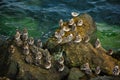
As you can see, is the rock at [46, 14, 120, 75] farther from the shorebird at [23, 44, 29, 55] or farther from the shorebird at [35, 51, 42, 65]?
the shorebird at [23, 44, 29, 55]

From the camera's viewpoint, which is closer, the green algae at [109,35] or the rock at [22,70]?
the rock at [22,70]

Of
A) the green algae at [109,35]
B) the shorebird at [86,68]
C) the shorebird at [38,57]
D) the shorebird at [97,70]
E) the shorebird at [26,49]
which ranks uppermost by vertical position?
the shorebird at [26,49]

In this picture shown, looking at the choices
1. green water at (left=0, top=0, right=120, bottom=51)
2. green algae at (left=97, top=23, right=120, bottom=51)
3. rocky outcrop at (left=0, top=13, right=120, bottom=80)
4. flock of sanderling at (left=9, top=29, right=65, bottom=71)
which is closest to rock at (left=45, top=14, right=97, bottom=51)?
rocky outcrop at (left=0, top=13, right=120, bottom=80)

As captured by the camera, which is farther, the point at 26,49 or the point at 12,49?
the point at 26,49

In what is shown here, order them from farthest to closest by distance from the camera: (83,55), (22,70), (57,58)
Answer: (83,55) → (57,58) → (22,70)

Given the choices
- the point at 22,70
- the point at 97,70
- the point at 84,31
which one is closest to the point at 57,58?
the point at 97,70

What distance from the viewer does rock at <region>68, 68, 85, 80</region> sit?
11.8 meters

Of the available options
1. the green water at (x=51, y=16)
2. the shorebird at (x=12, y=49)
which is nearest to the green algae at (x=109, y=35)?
the green water at (x=51, y=16)

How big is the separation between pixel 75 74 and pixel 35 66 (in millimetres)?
1510

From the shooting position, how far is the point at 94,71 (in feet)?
41.4

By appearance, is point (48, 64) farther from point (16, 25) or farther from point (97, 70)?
point (16, 25)

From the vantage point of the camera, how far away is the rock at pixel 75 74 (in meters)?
11.8

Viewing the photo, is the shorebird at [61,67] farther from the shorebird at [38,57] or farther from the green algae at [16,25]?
the green algae at [16,25]

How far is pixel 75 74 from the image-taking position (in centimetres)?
1198
